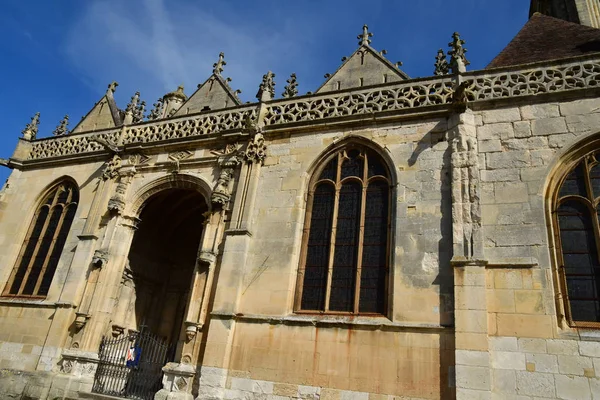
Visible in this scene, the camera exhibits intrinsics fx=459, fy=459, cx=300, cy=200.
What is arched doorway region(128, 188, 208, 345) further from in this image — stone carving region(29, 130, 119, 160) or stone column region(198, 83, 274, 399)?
stone column region(198, 83, 274, 399)

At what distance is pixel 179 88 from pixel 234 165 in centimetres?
790

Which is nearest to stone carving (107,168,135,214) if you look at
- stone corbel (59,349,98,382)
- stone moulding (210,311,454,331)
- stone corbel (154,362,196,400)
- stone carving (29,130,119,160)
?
stone carving (29,130,119,160)

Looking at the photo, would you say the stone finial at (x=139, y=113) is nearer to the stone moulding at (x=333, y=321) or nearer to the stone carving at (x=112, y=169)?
the stone carving at (x=112, y=169)

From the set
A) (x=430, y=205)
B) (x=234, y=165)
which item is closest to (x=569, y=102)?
(x=430, y=205)

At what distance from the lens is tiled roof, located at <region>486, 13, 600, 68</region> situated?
955cm

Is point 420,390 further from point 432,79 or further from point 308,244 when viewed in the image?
point 432,79

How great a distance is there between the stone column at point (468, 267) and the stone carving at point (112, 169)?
7545mm

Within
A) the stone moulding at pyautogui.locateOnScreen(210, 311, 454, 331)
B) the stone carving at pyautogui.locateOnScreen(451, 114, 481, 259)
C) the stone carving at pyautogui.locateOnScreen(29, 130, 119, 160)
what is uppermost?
the stone carving at pyautogui.locateOnScreen(29, 130, 119, 160)

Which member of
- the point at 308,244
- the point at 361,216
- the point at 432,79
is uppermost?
the point at 432,79

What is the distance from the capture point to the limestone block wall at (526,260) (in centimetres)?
604

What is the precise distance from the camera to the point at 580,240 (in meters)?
6.87

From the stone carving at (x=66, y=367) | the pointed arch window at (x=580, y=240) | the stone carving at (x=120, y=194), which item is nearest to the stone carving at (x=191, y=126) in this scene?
the stone carving at (x=120, y=194)

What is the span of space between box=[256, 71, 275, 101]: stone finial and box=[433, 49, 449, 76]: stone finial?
11.7ft

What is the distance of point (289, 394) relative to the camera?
7.20 m
